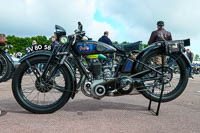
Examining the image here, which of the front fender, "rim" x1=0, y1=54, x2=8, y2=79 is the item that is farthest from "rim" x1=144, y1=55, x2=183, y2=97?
"rim" x1=0, y1=54, x2=8, y2=79

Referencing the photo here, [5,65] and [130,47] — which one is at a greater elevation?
[130,47]

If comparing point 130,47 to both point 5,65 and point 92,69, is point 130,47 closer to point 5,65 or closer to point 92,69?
point 92,69

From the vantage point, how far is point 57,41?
10.2 feet

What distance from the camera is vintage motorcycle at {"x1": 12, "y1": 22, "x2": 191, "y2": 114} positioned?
119 inches

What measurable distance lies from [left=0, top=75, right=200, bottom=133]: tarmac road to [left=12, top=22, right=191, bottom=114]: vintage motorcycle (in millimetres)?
246

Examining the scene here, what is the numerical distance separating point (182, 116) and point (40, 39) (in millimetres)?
71926

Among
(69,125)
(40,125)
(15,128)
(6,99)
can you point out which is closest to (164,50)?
(69,125)

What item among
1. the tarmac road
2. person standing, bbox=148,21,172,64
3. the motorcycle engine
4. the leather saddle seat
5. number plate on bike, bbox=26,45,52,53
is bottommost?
the tarmac road

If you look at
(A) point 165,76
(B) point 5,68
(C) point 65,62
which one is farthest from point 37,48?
(B) point 5,68

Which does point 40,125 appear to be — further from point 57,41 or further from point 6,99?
point 6,99

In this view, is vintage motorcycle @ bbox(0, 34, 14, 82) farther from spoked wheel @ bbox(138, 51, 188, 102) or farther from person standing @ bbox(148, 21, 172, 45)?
person standing @ bbox(148, 21, 172, 45)

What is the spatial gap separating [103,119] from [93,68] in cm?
77

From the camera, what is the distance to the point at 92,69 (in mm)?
3068

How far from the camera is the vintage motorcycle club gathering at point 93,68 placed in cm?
301
